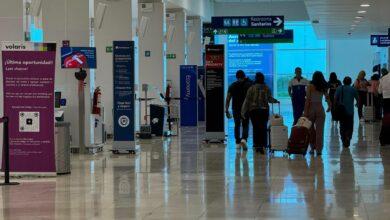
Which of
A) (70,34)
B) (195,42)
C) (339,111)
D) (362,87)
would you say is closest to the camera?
(70,34)

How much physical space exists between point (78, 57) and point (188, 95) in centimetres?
1071

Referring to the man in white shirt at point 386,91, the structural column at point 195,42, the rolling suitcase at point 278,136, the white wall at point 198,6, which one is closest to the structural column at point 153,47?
the white wall at point 198,6

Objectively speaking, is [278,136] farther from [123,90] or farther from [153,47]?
[153,47]

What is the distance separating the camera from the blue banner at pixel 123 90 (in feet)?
51.3

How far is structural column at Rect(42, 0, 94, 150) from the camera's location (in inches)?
647

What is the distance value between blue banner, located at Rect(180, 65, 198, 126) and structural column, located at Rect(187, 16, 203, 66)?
5346 millimetres

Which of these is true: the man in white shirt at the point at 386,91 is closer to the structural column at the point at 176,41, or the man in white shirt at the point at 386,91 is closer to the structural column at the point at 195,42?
the structural column at the point at 176,41

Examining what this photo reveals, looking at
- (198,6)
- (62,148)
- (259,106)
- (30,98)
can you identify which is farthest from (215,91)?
(198,6)

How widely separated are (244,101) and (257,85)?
712 millimetres

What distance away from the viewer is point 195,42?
3153cm

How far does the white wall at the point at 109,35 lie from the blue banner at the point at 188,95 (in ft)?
18.3

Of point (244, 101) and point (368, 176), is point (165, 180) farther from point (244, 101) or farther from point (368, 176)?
point (244, 101)

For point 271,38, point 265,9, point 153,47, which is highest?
point 265,9

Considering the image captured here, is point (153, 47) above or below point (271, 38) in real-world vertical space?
below
